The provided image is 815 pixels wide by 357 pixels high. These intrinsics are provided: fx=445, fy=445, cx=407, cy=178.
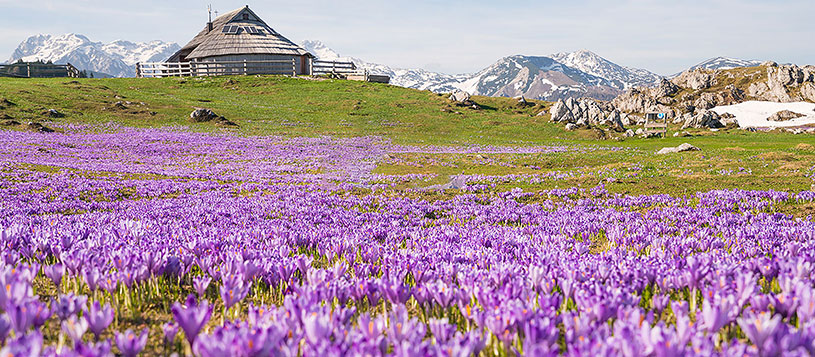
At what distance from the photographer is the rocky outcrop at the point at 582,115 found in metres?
67.2

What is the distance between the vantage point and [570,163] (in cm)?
3102

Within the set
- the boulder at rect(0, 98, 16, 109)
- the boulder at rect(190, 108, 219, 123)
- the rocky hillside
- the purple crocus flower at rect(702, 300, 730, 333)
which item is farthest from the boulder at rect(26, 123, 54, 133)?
the rocky hillside

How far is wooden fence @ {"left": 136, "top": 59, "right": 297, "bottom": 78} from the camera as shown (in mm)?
96188

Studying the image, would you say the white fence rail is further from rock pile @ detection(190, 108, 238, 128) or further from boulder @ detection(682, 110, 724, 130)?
boulder @ detection(682, 110, 724, 130)

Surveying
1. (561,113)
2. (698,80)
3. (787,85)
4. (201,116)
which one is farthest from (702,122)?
(201,116)

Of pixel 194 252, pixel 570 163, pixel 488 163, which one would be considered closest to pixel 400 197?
pixel 194 252

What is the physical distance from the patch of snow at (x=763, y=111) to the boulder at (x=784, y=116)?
1303mm

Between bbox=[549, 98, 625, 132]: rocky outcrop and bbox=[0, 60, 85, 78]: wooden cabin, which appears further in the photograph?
bbox=[0, 60, 85, 78]: wooden cabin

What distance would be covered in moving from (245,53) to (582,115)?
77.7 meters

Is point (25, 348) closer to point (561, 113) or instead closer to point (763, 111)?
point (561, 113)

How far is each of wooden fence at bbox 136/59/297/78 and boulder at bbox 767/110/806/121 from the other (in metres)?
106

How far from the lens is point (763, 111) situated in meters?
105

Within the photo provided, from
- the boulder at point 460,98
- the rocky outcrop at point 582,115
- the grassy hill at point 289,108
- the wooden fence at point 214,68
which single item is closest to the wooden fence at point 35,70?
the wooden fence at point 214,68

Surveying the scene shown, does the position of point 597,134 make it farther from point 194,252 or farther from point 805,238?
point 194,252
